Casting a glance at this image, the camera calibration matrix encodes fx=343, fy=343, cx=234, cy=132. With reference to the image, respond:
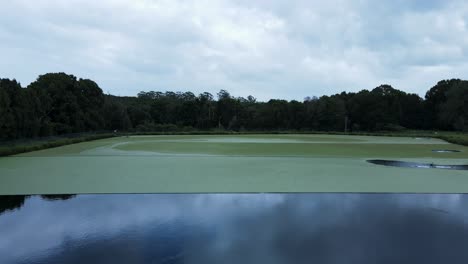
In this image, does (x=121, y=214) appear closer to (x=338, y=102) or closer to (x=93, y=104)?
(x=93, y=104)

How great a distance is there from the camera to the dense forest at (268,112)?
2581cm

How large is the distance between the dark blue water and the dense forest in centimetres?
2173

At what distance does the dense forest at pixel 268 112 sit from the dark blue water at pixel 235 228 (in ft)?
71.3

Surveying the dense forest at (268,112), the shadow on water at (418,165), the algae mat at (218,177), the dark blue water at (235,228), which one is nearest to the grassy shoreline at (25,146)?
the algae mat at (218,177)

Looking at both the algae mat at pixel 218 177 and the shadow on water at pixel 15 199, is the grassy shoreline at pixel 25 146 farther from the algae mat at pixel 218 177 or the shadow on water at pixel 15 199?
→ the shadow on water at pixel 15 199

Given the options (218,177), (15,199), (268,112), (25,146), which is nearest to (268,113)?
(268,112)

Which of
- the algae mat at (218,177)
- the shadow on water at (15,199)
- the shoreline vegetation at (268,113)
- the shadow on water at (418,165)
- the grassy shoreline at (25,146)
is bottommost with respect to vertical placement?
the shadow on water at (418,165)

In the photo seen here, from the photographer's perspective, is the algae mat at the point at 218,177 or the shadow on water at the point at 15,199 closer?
the shadow on water at the point at 15,199

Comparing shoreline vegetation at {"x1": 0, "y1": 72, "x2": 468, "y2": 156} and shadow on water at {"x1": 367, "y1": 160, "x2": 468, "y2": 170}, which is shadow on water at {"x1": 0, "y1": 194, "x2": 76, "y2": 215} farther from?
shoreline vegetation at {"x1": 0, "y1": 72, "x2": 468, "y2": 156}

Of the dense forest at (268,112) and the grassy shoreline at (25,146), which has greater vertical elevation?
the dense forest at (268,112)

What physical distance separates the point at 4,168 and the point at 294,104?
3453 cm

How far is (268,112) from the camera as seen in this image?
39781mm

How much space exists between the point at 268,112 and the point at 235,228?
3636 cm

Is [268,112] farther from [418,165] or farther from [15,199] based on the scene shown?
[15,199]
